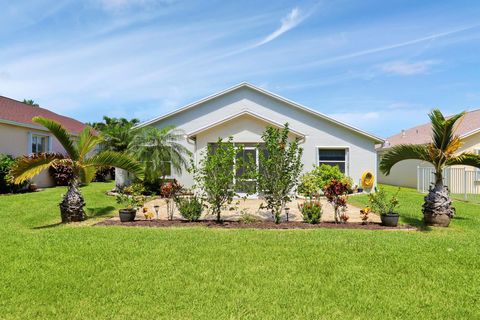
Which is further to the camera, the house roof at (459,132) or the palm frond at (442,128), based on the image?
the house roof at (459,132)

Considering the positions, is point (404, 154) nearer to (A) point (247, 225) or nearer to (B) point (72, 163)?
(A) point (247, 225)

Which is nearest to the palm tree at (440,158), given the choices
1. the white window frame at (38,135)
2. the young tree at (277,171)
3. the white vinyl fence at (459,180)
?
the young tree at (277,171)

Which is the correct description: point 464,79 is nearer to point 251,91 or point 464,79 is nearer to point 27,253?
point 251,91

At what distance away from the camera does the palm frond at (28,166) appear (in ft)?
33.2

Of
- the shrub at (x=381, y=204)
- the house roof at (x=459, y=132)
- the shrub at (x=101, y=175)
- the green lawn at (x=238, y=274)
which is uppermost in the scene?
the house roof at (x=459, y=132)

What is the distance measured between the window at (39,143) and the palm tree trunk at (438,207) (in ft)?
69.0

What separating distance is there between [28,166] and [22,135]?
1097 cm

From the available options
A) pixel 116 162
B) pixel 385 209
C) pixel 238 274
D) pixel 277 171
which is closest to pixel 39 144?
pixel 116 162

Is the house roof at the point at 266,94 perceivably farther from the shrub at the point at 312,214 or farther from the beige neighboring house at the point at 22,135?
the shrub at the point at 312,214

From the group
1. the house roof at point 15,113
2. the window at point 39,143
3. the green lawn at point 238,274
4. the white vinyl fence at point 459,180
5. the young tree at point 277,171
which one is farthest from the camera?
the window at point 39,143

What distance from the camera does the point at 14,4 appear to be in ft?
36.1

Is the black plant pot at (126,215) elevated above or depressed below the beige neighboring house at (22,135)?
below

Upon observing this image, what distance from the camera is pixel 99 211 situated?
12938 mm

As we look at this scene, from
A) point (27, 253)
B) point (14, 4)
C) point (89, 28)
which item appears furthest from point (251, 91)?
point (27, 253)
